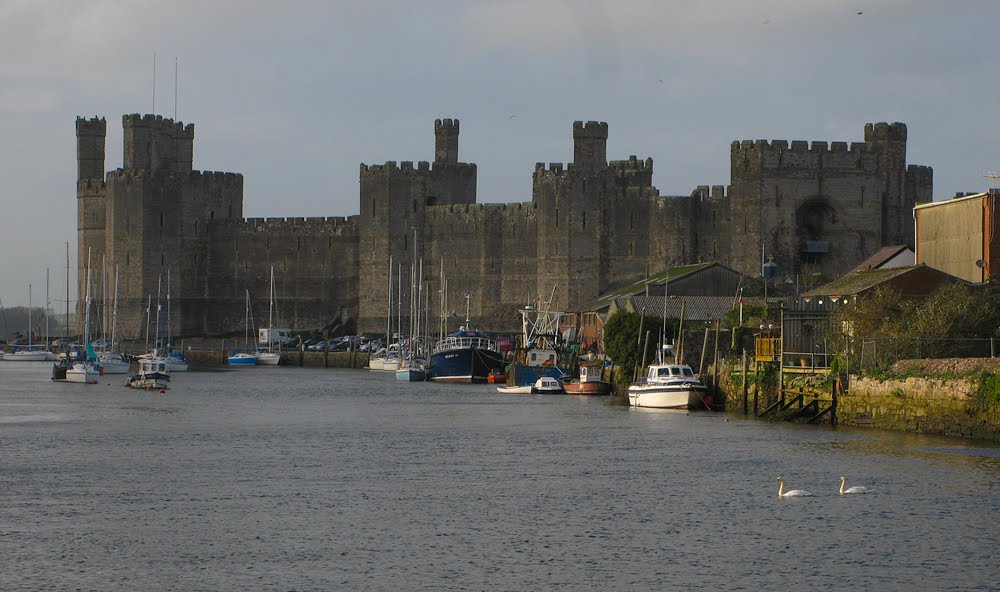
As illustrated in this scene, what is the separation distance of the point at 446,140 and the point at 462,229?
6.38 meters

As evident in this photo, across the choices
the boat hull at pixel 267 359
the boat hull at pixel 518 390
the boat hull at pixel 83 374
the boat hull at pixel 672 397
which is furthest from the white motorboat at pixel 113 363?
the boat hull at pixel 672 397

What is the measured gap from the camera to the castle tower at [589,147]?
77.7 meters

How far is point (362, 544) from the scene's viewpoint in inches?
976

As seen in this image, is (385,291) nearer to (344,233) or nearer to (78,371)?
(344,233)

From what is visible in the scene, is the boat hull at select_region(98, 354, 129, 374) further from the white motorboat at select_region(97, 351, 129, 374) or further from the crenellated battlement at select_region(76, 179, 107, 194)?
the crenellated battlement at select_region(76, 179, 107, 194)

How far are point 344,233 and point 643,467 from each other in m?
55.1

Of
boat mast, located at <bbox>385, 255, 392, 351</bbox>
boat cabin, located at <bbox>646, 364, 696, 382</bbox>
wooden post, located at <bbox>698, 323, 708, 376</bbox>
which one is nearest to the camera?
boat cabin, located at <bbox>646, 364, 696, 382</bbox>

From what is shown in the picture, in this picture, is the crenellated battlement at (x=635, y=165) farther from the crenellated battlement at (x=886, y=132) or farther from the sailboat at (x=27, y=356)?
the sailboat at (x=27, y=356)

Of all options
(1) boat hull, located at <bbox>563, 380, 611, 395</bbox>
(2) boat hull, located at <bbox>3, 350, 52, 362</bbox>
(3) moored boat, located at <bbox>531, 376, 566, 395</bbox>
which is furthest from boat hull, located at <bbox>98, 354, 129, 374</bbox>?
(1) boat hull, located at <bbox>563, 380, 611, 395</bbox>

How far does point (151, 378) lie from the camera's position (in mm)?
62750

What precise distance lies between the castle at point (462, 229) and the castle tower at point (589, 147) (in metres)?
0.08

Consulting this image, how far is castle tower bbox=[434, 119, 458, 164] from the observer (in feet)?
282

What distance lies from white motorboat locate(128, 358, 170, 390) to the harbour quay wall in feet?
98.7

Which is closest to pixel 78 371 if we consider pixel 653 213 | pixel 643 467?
pixel 653 213
